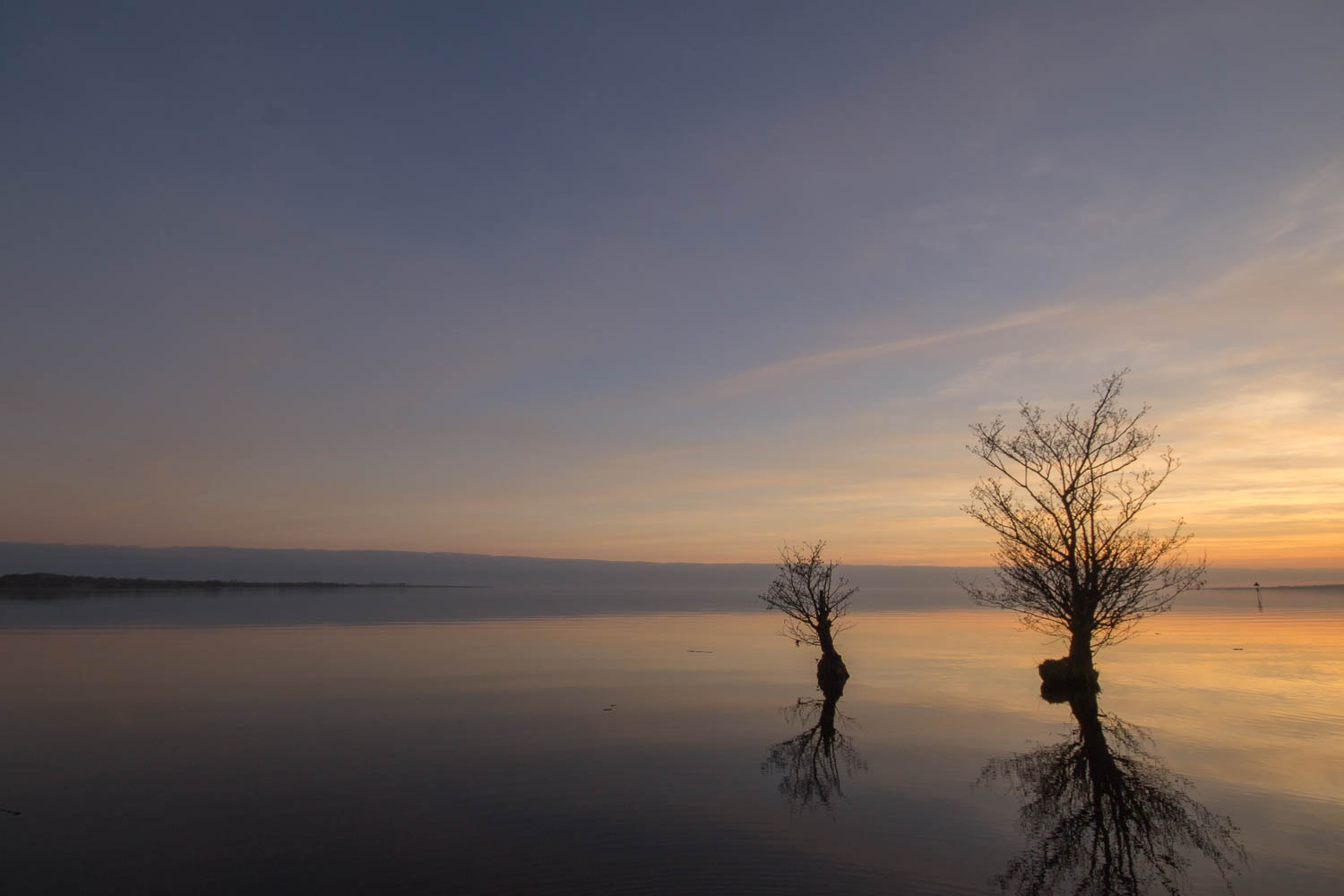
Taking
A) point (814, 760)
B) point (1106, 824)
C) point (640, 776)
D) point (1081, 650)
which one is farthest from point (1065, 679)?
point (640, 776)

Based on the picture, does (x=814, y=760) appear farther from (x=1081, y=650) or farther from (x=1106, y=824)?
(x=1081, y=650)

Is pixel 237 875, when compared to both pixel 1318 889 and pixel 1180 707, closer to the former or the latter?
pixel 1318 889

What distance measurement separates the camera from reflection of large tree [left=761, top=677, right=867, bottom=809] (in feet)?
55.1

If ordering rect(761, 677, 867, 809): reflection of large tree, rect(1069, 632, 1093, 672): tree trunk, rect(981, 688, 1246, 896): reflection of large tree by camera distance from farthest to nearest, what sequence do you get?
rect(1069, 632, 1093, 672): tree trunk
rect(761, 677, 867, 809): reflection of large tree
rect(981, 688, 1246, 896): reflection of large tree

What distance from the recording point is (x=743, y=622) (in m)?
72.1

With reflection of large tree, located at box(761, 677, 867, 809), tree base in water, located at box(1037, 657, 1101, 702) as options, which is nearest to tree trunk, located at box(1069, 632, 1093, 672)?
tree base in water, located at box(1037, 657, 1101, 702)

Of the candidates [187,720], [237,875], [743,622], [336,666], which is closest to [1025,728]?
[237,875]

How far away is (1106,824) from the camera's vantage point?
1498cm

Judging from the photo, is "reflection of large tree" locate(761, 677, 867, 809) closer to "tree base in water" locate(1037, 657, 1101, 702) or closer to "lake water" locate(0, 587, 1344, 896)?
"lake water" locate(0, 587, 1344, 896)

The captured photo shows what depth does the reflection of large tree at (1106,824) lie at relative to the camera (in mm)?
12258

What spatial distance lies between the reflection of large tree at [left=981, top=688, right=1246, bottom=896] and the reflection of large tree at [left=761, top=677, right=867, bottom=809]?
329cm

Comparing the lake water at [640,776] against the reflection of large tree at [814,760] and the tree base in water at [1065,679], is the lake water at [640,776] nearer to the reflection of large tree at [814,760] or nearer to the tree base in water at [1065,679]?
the reflection of large tree at [814,760]

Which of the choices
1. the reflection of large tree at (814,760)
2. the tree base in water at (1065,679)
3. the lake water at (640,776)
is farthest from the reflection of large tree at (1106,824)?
the tree base in water at (1065,679)

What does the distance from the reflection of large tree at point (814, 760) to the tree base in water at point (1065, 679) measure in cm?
902
